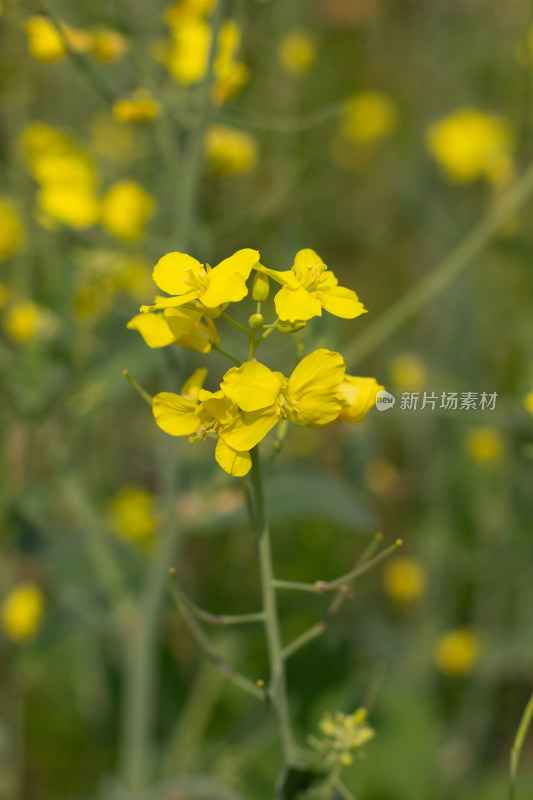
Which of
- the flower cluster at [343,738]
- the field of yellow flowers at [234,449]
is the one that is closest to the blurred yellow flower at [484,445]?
the field of yellow flowers at [234,449]

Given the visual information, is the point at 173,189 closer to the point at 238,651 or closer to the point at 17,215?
the point at 17,215

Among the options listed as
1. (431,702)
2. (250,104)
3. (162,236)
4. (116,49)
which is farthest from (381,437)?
(116,49)

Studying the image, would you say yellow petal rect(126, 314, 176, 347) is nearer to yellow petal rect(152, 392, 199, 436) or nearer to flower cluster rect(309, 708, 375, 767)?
yellow petal rect(152, 392, 199, 436)

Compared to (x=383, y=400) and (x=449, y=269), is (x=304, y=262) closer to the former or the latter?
(x=383, y=400)

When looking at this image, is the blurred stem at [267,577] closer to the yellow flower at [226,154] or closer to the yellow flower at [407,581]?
the yellow flower at [226,154]

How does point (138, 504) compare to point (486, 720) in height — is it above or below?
above

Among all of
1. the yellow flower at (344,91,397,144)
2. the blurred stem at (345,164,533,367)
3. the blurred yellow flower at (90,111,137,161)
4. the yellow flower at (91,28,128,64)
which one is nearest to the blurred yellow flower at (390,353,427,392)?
the blurred stem at (345,164,533,367)

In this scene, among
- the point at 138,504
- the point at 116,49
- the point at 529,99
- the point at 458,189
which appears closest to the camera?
the point at 116,49
